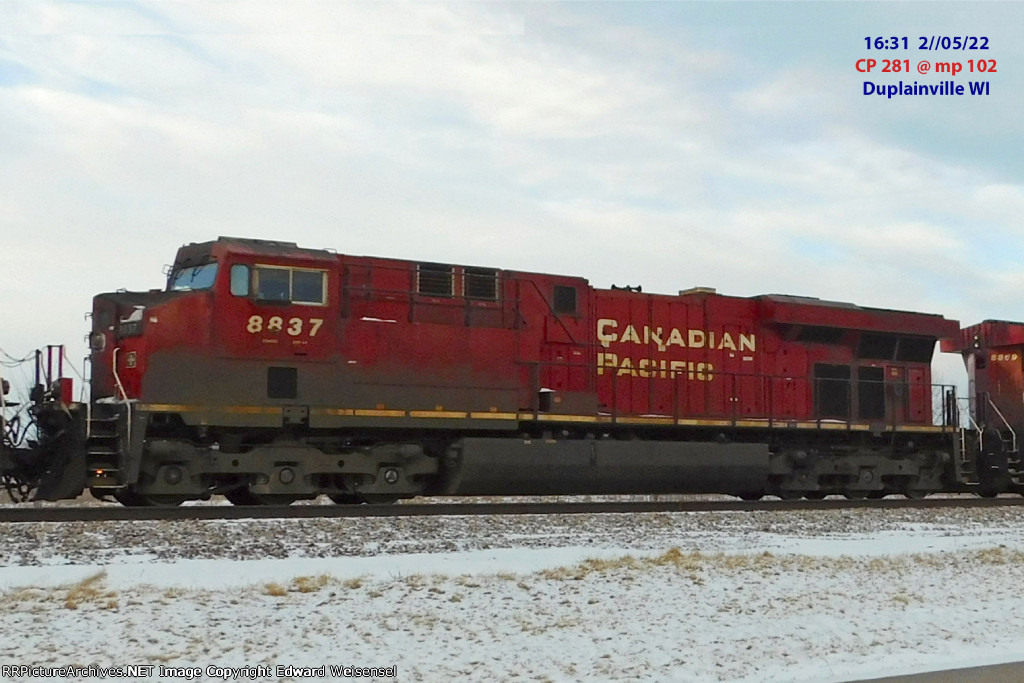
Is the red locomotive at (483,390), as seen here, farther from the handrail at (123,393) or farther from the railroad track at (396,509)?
the railroad track at (396,509)

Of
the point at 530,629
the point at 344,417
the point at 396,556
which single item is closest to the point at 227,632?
the point at 530,629

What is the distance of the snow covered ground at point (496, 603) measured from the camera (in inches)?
248

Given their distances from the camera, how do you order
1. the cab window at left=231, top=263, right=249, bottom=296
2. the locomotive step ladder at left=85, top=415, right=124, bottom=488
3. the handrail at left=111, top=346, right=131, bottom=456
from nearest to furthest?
the locomotive step ladder at left=85, top=415, right=124, bottom=488 < the handrail at left=111, top=346, right=131, bottom=456 < the cab window at left=231, top=263, right=249, bottom=296

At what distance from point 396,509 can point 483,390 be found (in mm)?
2736

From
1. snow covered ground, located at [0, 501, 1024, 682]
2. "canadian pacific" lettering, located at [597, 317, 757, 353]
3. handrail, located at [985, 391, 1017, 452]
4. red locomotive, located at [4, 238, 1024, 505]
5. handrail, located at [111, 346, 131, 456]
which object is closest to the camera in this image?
snow covered ground, located at [0, 501, 1024, 682]

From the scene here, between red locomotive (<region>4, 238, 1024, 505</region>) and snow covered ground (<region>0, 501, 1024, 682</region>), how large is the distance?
7.88 ft

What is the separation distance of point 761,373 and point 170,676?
14.4 m

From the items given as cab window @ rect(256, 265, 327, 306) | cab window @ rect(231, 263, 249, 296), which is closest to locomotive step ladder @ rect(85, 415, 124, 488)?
cab window @ rect(231, 263, 249, 296)

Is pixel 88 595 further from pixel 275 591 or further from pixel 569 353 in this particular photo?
pixel 569 353

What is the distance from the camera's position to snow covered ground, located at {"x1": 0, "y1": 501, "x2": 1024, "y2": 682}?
20.6 feet

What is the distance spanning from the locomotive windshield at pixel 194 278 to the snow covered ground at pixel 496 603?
3846mm

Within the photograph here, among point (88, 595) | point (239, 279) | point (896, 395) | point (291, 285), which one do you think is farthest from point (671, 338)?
point (88, 595)

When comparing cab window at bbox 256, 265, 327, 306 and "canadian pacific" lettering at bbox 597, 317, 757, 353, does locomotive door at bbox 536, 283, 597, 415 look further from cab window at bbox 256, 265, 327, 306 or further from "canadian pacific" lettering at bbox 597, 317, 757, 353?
cab window at bbox 256, 265, 327, 306

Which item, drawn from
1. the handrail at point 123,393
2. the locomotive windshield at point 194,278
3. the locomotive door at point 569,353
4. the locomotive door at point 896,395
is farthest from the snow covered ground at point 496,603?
the locomotive door at point 896,395
